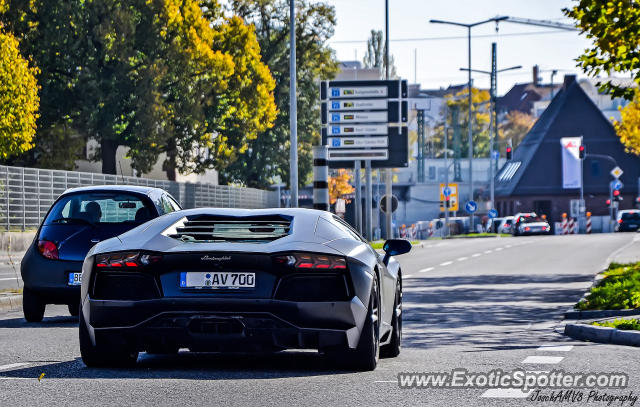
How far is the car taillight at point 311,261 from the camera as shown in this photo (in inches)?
379

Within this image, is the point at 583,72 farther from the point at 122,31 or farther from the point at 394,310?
the point at 122,31

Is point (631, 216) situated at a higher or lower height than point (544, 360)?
lower

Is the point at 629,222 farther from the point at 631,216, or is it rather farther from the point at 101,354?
the point at 101,354

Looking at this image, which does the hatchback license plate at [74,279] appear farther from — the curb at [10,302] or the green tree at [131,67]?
the green tree at [131,67]

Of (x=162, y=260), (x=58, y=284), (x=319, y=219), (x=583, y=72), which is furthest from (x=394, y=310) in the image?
(x=583, y=72)

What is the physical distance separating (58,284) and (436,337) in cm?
425

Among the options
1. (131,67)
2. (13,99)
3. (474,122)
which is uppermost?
(474,122)

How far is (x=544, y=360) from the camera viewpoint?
11.3 m

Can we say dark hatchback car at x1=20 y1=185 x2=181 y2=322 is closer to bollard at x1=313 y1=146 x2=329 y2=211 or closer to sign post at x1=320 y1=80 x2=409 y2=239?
bollard at x1=313 y1=146 x2=329 y2=211

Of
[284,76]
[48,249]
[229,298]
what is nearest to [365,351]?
[229,298]

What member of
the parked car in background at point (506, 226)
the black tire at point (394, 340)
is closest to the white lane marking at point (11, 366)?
the black tire at point (394, 340)

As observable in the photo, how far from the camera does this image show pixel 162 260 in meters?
9.69

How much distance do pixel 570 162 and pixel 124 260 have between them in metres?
106

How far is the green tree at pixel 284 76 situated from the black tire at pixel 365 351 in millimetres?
57511
